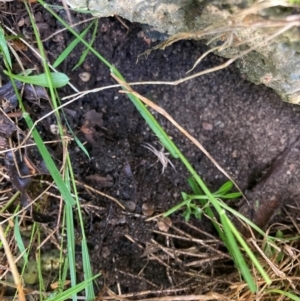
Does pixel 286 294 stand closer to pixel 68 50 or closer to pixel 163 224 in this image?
pixel 163 224

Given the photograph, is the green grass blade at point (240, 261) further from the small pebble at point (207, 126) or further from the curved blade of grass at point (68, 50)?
the curved blade of grass at point (68, 50)

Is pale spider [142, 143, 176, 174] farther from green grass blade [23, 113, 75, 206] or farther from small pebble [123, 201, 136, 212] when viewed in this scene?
green grass blade [23, 113, 75, 206]

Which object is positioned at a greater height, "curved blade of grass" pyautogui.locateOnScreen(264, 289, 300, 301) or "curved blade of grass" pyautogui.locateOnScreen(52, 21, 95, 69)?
"curved blade of grass" pyautogui.locateOnScreen(52, 21, 95, 69)

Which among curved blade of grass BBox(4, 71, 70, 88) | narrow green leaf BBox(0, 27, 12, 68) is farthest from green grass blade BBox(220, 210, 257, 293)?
narrow green leaf BBox(0, 27, 12, 68)

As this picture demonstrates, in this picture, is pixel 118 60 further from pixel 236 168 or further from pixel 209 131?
pixel 236 168

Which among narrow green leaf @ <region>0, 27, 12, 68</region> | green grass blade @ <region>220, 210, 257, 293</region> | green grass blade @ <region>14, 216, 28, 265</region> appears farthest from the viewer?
green grass blade @ <region>14, 216, 28, 265</region>

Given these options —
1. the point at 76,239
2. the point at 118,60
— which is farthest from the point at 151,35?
the point at 76,239
